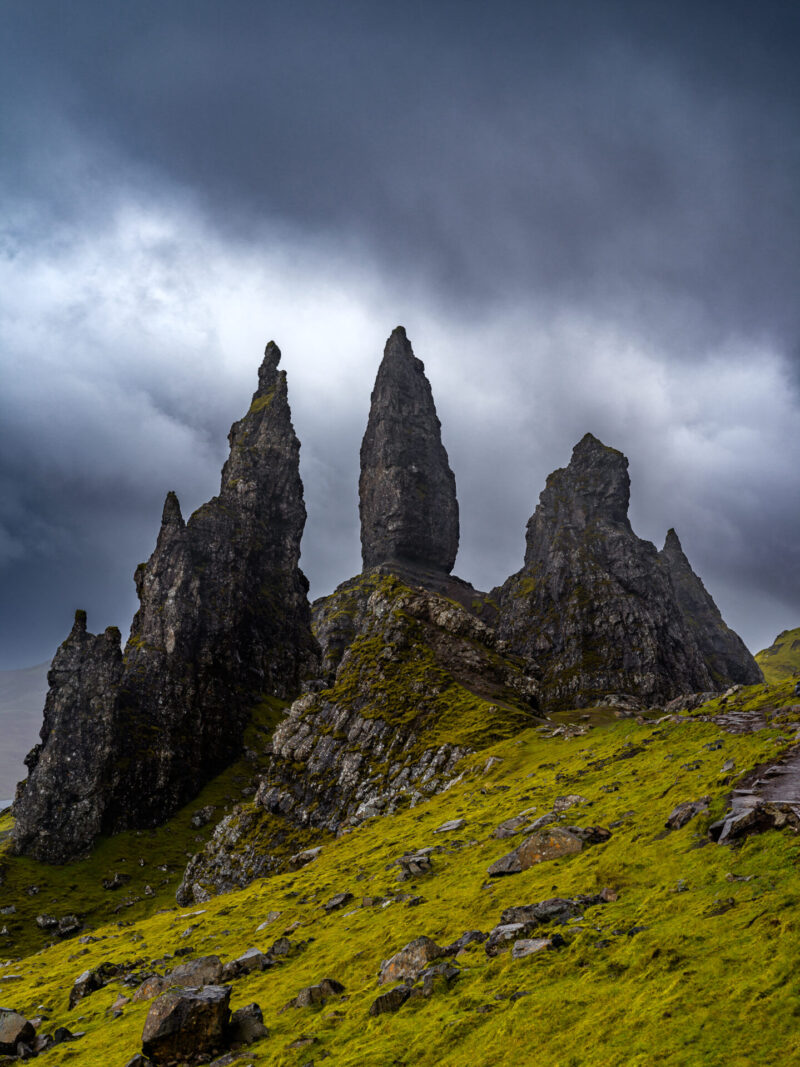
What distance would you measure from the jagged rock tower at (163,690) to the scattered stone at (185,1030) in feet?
406

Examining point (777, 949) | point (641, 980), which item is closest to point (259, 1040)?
→ point (641, 980)

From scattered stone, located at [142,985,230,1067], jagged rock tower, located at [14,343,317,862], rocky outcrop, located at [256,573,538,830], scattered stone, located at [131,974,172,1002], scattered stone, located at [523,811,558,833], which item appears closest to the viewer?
scattered stone, located at [142,985,230,1067]

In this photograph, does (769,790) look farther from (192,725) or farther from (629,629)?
(629,629)

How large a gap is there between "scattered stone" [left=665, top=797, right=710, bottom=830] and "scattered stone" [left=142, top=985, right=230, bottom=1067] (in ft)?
58.6

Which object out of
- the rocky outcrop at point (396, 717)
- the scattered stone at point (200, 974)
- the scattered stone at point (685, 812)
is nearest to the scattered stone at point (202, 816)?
the rocky outcrop at point (396, 717)

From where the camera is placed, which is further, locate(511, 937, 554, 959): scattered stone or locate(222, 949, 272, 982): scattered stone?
locate(222, 949, 272, 982): scattered stone

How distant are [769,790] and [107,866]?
12855cm

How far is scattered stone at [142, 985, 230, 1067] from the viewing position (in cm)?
1789

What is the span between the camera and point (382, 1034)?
620 inches

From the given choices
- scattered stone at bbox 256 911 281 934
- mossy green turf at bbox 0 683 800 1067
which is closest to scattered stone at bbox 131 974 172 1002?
mossy green turf at bbox 0 683 800 1067

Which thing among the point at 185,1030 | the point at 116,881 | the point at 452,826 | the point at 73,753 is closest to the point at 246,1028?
the point at 185,1030

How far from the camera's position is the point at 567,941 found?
1725cm

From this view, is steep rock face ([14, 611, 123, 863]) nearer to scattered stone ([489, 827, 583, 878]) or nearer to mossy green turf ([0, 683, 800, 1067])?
mossy green turf ([0, 683, 800, 1067])

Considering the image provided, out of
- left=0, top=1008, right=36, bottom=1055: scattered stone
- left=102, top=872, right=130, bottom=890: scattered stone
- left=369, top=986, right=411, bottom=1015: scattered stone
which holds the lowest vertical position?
left=102, top=872, right=130, bottom=890: scattered stone
